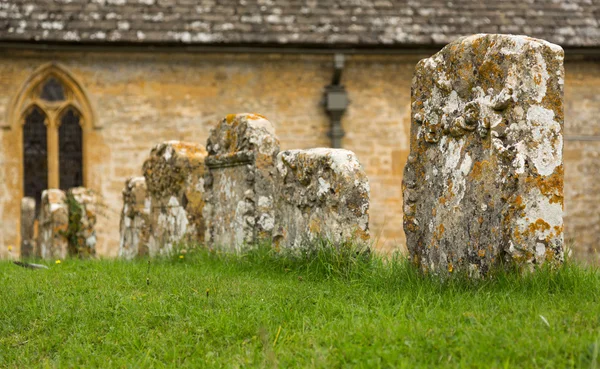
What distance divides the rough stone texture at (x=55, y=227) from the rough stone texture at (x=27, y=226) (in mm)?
1462

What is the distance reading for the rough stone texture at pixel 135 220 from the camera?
9.26 meters

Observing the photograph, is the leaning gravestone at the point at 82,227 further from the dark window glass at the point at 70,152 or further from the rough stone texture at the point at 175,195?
the dark window glass at the point at 70,152

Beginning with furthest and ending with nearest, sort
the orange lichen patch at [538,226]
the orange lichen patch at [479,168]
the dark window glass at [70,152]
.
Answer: the dark window glass at [70,152] → the orange lichen patch at [479,168] → the orange lichen patch at [538,226]

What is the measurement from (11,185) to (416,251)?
393 inches

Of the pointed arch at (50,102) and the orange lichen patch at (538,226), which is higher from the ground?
the pointed arch at (50,102)

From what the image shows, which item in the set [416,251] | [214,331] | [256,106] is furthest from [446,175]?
[256,106]

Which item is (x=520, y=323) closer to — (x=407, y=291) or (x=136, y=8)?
(x=407, y=291)

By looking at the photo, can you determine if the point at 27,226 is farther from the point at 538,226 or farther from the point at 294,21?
the point at 538,226

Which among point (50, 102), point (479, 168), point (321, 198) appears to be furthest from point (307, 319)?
point (50, 102)

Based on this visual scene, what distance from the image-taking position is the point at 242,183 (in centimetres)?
734

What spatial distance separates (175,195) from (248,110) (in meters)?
5.47

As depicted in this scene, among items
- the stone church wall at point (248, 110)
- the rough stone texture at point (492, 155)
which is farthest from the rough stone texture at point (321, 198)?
the stone church wall at point (248, 110)

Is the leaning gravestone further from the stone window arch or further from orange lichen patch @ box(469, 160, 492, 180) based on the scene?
orange lichen patch @ box(469, 160, 492, 180)

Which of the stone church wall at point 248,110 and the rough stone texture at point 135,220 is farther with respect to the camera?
the stone church wall at point 248,110
